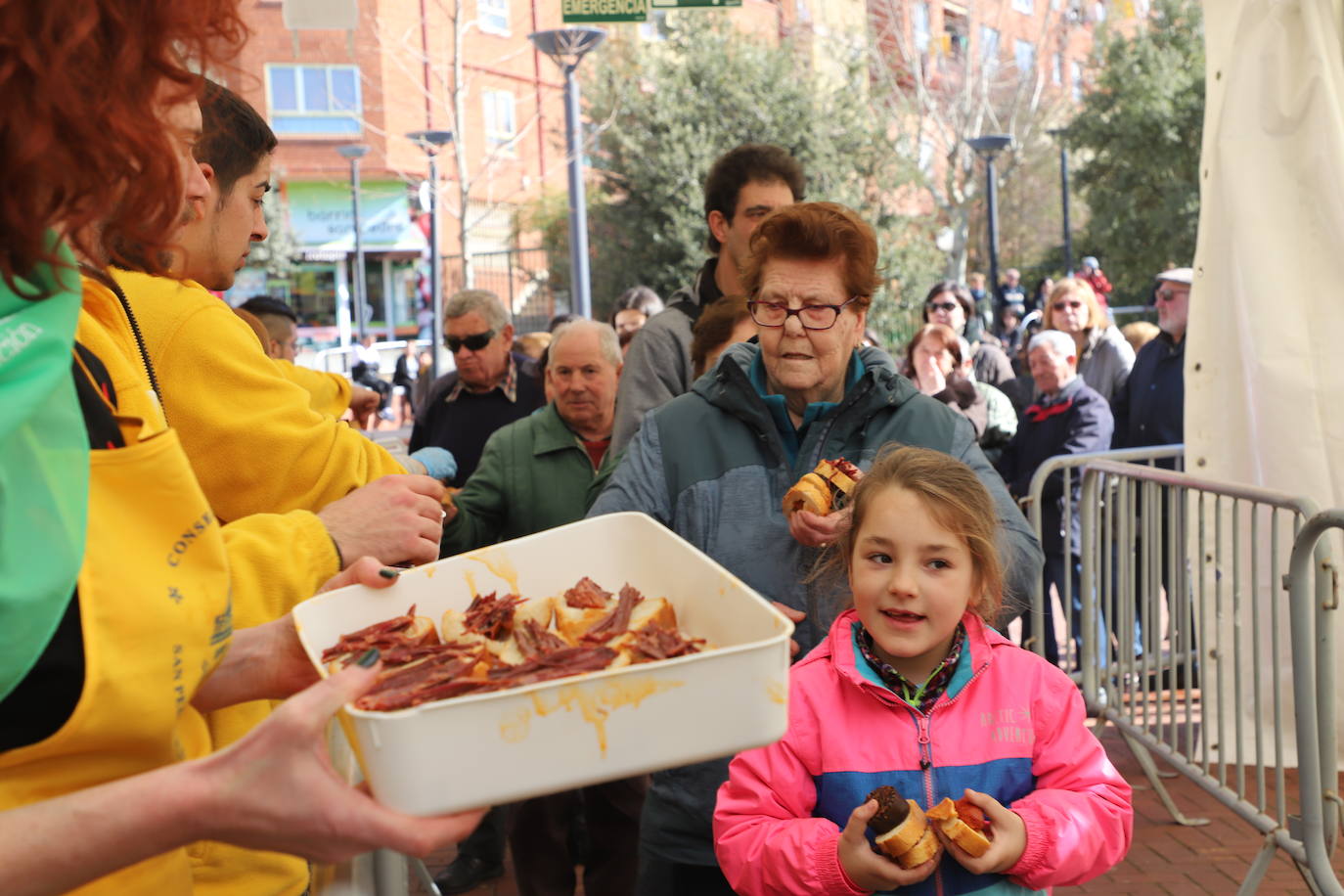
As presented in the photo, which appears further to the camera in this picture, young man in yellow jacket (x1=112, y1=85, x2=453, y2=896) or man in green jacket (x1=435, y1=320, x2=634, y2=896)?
man in green jacket (x1=435, y1=320, x2=634, y2=896)

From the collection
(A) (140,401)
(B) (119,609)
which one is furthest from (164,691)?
(A) (140,401)

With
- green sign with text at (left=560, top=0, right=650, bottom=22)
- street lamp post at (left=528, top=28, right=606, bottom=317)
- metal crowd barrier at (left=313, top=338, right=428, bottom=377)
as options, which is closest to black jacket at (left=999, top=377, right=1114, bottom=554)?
green sign with text at (left=560, top=0, right=650, bottom=22)

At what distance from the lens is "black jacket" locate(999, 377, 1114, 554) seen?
22.6ft

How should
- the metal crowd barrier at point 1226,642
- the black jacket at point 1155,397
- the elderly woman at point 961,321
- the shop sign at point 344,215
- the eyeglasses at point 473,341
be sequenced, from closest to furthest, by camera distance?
the metal crowd barrier at point 1226,642 < the eyeglasses at point 473,341 < the black jacket at point 1155,397 < the elderly woman at point 961,321 < the shop sign at point 344,215

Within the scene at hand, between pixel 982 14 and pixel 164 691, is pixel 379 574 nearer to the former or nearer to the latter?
pixel 164 691

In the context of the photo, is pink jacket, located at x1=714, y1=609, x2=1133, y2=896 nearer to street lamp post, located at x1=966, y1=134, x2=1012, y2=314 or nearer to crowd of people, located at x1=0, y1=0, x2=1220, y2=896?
crowd of people, located at x1=0, y1=0, x2=1220, y2=896

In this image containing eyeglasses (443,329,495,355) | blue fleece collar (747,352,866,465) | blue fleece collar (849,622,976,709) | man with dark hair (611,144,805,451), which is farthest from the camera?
eyeglasses (443,329,495,355)

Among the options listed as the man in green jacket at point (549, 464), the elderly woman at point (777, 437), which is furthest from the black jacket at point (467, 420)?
the elderly woman at point (777, 437)

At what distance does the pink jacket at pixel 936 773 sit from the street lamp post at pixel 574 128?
935 centimetres

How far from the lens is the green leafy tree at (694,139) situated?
79.6 feet

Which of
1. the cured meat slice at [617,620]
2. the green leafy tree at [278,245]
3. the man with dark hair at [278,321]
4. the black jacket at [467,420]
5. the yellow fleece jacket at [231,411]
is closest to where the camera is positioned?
the cured meat slice at [617,620]

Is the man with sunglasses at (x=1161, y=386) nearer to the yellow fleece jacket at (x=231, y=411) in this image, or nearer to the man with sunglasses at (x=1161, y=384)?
the man with sunglasses at (x=1161, y=384)

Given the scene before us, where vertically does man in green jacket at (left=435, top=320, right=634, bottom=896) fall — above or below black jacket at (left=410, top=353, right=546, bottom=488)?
below

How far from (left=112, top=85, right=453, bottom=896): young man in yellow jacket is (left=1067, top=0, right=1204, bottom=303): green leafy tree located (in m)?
26.8
